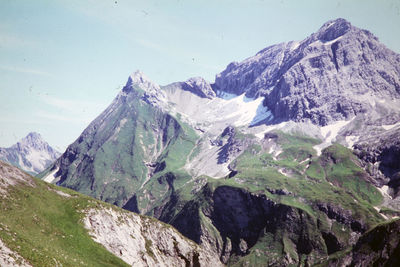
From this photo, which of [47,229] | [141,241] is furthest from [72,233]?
[141,241]

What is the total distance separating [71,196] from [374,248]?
4226 inches

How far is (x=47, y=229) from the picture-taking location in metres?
73.6

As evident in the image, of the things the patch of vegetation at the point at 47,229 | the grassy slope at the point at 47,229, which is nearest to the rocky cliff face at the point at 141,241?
the patch of vegetation at the point at 47,229

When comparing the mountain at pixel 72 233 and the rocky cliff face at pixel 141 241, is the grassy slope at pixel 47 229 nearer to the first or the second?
the mountain at pixel 72 233

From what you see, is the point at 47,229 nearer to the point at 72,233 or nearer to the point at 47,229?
the point at 47,229

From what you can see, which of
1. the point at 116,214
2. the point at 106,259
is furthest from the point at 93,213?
the point at 106,259

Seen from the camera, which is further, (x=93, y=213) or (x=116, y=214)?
(x=116, y=214)

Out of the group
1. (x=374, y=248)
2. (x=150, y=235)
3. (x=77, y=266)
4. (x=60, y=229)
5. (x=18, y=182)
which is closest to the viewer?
(x=77, y=266)

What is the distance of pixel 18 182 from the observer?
8238 centimetres

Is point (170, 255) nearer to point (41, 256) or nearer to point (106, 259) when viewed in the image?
point (106, 259)

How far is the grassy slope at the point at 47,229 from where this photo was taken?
59.1 metres

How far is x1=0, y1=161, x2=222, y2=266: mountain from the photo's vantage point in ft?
198

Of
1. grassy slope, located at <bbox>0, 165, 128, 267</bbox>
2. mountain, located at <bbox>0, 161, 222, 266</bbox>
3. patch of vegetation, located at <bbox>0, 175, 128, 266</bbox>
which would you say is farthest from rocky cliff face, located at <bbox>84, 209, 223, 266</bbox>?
grassy slope, located at <bbox>0, 165, 128, 267</bbox>

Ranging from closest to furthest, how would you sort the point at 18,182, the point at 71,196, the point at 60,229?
the point at 60,229 → the point at 18,182 → the point at 71,196
